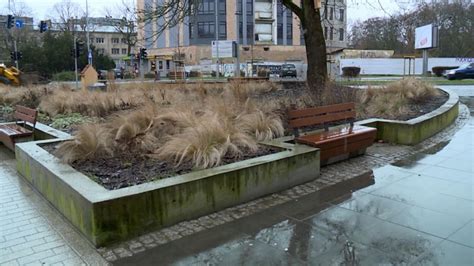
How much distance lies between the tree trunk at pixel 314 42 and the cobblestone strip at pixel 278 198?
435cm

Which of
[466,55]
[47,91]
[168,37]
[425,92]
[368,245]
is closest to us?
[368,245]

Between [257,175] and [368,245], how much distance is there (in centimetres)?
179

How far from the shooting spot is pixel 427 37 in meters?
41.0

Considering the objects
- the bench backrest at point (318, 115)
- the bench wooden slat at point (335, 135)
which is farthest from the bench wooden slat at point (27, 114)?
the bench wooden slat at point (335, 135)

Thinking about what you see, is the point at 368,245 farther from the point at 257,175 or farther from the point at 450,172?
the point at 450,172

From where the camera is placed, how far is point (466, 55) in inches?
2443

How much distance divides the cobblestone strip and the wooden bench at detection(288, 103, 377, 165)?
0.66 feet

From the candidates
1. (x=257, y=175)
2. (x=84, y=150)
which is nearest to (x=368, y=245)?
(x=257, y=175)

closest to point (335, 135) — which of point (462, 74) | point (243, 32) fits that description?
point (462, 74)

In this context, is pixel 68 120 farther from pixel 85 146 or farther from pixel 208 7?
pixel 208 7

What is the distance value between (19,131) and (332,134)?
6.04 meters

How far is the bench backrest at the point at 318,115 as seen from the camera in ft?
22.3

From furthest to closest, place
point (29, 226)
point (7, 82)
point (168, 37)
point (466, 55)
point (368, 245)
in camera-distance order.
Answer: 1. point (168, 37)
2. point (466, 55)
3. point (7, 82)
4. point (29, 226)
5. point (368, 245)

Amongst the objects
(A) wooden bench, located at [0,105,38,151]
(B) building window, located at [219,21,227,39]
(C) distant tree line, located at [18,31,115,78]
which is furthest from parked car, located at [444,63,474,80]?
(C) distant tree line, located at [18,31,115,78]
